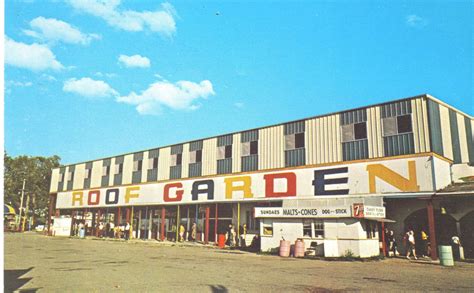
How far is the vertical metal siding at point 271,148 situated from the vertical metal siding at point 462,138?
1208cm

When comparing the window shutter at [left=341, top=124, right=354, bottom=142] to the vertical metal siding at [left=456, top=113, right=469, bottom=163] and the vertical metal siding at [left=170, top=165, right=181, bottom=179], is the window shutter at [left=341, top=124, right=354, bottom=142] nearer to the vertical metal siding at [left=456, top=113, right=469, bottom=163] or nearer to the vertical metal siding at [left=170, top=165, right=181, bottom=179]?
the vertical metal siding at [left=456, top=113, right=469, bottom=163]

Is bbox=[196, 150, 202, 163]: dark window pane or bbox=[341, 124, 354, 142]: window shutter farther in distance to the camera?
bbox=[196, 150, 202, 163]: dark window pane

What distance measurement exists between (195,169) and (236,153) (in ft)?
16.3

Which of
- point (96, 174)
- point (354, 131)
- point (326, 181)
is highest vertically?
point (354, 131)

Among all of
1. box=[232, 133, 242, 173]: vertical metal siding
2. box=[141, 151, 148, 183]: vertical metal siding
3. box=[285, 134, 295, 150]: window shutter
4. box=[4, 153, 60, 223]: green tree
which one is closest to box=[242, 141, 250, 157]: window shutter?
box=[232, 133, 242, 173]: vertical metal siding

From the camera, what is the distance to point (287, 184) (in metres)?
28.3

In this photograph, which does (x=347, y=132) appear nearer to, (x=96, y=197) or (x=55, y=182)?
(x=96, y=197)

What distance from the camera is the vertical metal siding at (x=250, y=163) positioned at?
101ft

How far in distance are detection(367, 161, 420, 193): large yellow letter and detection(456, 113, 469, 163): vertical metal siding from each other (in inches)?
264

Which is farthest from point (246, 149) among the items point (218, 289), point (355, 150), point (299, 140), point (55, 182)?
point (55, 182)

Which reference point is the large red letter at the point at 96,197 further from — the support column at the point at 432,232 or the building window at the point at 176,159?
the support column at the point at 432,232

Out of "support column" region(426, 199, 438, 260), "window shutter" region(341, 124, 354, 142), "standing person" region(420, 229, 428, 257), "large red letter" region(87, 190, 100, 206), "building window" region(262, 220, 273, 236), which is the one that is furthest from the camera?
"large red letter" region(87, 190, 100, 206)

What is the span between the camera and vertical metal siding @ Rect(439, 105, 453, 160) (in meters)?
24.5

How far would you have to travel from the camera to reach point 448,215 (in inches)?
926
